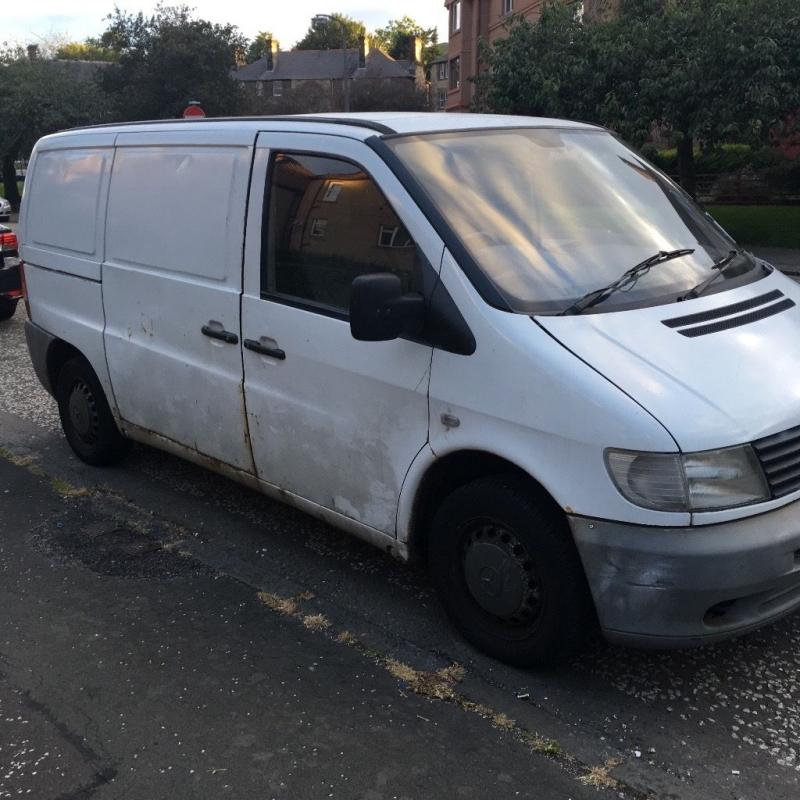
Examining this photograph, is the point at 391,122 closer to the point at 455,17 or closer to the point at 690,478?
the point at 690,478

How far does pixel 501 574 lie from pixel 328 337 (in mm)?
1170

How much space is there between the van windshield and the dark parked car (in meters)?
8.07

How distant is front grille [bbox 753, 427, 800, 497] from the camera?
109 inches

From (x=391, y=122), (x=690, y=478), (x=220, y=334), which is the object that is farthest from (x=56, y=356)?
(x=690, y=478)

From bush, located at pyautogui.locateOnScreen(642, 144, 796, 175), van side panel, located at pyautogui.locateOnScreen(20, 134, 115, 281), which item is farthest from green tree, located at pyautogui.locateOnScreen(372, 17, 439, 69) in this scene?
van side panel, located at pyautogui.locateOnScreen(20, 134, 115, 281)

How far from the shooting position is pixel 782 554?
9.27 feet

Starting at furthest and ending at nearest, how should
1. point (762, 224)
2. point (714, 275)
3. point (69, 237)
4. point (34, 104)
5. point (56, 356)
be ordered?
1. point (34, 104)
2. point (762, 224)
3. point (56, 356)
4. point (69, 237)
5. point (714, 275)

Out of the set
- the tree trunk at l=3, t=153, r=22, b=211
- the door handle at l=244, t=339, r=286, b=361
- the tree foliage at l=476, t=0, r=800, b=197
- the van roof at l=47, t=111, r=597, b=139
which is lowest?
the tree trunk at l=3, t=153, r=22, b=211

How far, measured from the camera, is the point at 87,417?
5.43 m

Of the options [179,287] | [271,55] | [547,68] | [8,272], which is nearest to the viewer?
[179,287]

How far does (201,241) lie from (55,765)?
2.35 meters

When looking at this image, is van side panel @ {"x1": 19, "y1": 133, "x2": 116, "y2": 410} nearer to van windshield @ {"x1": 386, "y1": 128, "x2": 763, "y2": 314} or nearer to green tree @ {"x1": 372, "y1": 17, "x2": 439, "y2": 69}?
van windshield @ {"x1": 386, "y1": 128, "x2": 763, "y2": 314}

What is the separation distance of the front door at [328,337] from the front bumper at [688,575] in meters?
0.83

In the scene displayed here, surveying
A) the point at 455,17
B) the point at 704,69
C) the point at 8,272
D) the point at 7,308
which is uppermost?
the point at 455,17
